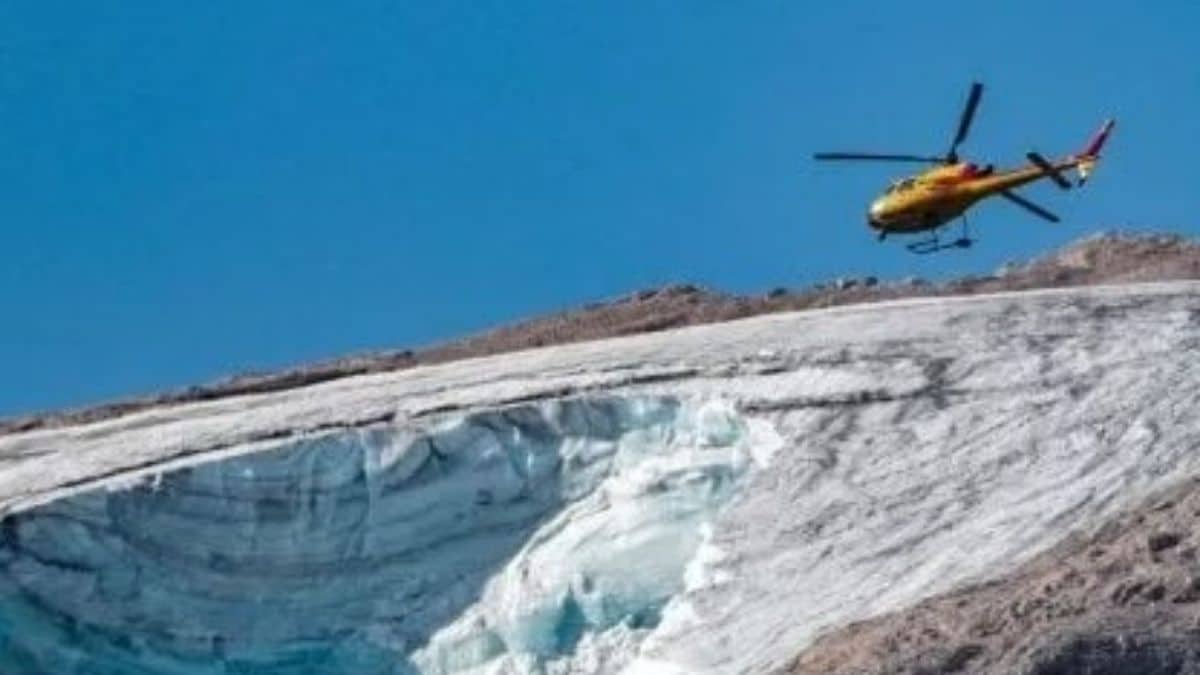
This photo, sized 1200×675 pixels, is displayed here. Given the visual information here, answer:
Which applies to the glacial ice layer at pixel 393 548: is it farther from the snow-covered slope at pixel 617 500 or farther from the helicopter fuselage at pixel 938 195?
the helicopter fuselage at pixel 938 195

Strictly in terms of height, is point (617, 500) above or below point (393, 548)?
below

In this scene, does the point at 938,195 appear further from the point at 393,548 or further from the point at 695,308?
the point at 393,548

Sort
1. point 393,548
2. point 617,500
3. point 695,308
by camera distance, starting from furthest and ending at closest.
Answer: point 695,308 < point 393,548 < point 617,500

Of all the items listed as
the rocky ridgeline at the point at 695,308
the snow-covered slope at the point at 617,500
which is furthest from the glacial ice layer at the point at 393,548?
the rocky ridgeline at the point at 695,308

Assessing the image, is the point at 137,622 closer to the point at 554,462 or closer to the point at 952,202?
the point at 554,462

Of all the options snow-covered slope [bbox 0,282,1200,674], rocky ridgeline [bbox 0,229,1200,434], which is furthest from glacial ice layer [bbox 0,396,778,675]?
rocky ridgeline [bbox 0,229,1200,434]

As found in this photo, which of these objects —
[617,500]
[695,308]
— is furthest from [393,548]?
[695,308]

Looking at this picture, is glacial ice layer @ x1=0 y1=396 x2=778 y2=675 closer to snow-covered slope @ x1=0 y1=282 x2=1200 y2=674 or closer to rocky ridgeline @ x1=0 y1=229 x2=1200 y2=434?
snow-covered slope @ x1=0 y1=282 x2=1200 y2=674

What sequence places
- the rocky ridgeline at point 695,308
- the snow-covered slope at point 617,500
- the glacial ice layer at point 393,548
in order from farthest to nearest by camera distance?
the rocky ridgeline at point 695,308, the glacial ice layer at point 393,548, the snow-covered slope at point 617,500
